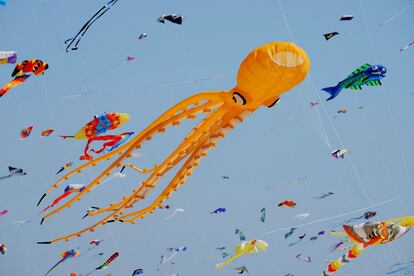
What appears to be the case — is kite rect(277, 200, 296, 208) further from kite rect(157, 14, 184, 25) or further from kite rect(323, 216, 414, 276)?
kite rect(157, 14, 184, 25)

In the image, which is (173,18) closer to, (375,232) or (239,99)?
(239,99)

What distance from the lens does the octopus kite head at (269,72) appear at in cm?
898

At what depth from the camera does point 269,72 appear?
910 centimetres

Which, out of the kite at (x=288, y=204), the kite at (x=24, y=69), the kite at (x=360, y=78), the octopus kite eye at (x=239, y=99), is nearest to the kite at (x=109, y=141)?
the kite at (x=24, y=69)

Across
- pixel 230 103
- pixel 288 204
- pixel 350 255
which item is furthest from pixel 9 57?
pixel 288 204

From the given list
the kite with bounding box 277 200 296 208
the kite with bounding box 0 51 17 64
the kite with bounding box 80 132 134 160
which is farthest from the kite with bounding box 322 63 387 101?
the kite with bounding box 277 200 296 208

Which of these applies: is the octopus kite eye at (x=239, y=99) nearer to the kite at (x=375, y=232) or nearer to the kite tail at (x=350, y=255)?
the kite at (x=375, y=232)

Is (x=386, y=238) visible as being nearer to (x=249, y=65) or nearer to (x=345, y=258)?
(x=345, y=258)

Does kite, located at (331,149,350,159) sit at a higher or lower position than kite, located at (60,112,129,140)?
lower

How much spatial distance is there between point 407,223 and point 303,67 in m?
10.2

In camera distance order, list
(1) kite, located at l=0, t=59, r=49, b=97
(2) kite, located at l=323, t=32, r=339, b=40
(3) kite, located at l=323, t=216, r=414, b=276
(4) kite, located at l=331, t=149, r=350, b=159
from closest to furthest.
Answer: (1) kite, located at l=0, t=59, r=49, b=97
(3) kite, located at l=323, t=216, r=414, b=276
(2) kite, located at l=323, t=32, r=339, b=40
(4) kite, located at l=331, t=149, r=350, b=159

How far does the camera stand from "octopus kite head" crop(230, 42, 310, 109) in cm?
898

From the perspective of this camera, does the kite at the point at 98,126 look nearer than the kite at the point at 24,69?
No

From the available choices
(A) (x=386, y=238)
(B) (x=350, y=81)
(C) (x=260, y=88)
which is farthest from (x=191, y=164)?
(A) (x=386, y=238)
